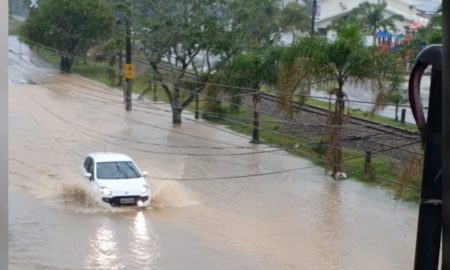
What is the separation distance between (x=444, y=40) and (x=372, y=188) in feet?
9.02

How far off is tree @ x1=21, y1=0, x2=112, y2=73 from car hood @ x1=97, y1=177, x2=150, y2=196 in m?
0.52

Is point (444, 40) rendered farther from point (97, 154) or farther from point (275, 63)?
point (97, 154)

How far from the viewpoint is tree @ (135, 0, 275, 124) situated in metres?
2.98

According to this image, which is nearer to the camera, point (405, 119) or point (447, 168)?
point (447, 168)

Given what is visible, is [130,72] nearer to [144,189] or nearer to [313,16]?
[144,189]

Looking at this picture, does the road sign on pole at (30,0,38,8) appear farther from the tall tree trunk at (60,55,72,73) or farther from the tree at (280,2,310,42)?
the tree at (280,2,310,42)

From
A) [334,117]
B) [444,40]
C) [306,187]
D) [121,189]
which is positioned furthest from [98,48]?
[444,40]

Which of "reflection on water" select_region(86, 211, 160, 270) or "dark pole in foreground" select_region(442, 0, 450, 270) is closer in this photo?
"dark pole in foreground" select_region(442, 0, 450, 270)

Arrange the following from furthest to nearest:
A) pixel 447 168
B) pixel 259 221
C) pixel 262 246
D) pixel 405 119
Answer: pixel 259 221 → pixel 262 246 → pixel 405 119 → pixel 447 168

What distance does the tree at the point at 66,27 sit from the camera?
249cm

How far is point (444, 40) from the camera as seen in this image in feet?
1.04

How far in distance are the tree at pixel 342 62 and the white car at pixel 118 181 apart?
29.5 inches

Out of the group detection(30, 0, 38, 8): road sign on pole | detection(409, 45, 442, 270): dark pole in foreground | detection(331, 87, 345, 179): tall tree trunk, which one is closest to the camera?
detection(409, 45, 442, 270): dark pole in foreground

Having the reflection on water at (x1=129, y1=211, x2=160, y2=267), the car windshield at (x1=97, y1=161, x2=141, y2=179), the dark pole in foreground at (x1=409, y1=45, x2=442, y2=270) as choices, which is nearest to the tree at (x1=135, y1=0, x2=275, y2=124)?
the car windshield at (x1=97, y1=161, x2=141, y2=179)
